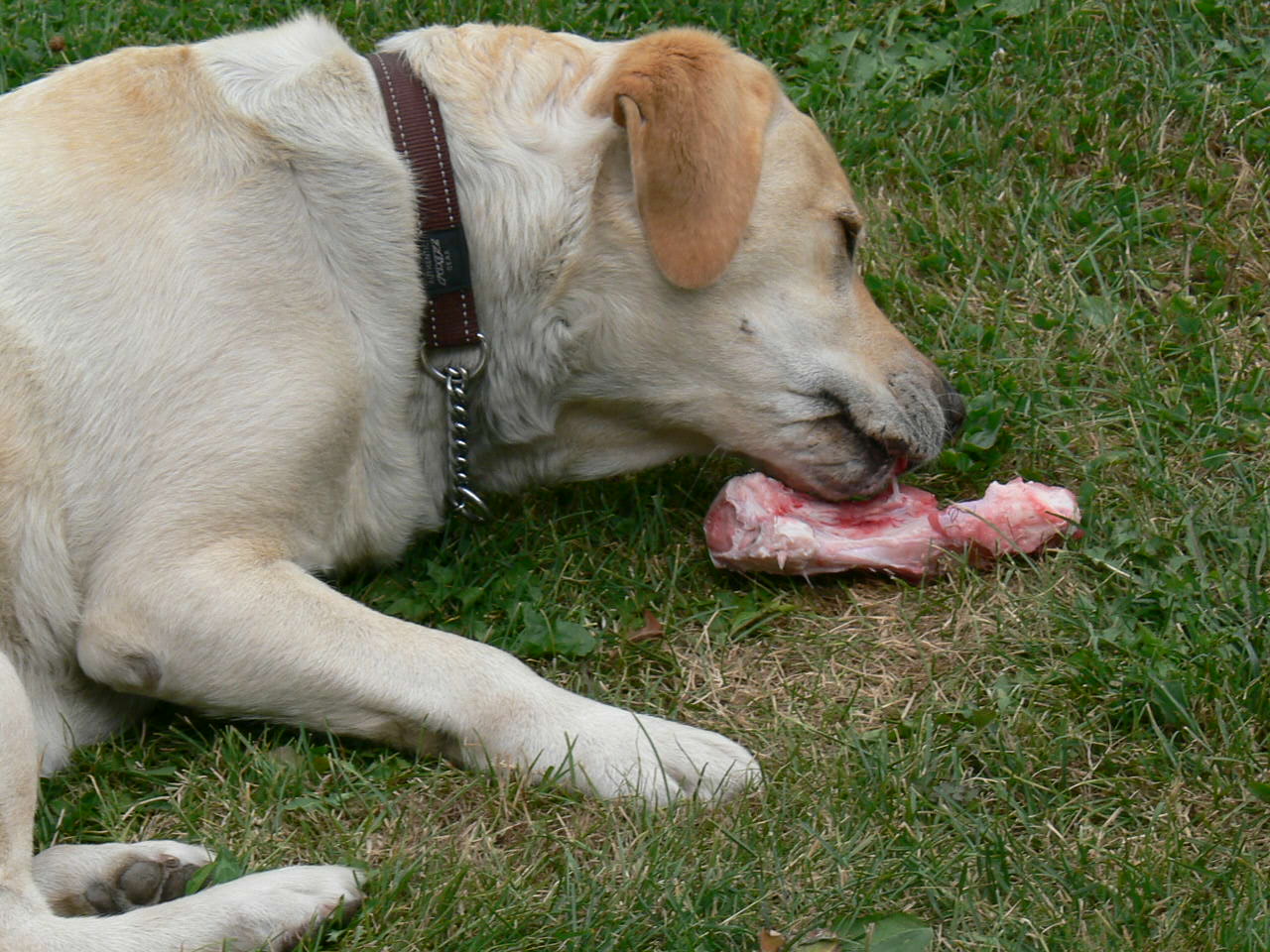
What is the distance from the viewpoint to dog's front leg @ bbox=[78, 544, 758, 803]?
3270 mm

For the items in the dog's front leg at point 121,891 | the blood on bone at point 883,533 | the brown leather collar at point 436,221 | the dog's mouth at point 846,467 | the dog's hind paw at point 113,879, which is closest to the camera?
the dog's front leg at point 121,891

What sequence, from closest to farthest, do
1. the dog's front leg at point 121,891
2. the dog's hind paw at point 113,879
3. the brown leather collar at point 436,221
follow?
the dog's front leg at point 121,891 < the dog's hind paw at point 113,879 < the brown leather collar at point 436,221

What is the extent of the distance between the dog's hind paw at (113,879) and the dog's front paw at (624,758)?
0.61 metres

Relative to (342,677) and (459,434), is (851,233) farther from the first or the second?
(342,677)

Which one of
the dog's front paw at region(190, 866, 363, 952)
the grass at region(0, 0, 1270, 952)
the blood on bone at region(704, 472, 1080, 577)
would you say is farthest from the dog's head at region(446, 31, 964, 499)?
the dog's front paw at region(190, 866, 363, 952)

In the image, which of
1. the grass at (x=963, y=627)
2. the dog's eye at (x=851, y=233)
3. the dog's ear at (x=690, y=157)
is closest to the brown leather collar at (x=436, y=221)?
the dog's ear at (x=690, y=157)

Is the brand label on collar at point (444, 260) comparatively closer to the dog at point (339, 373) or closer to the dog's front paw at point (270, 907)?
the dog at point (339, 373)

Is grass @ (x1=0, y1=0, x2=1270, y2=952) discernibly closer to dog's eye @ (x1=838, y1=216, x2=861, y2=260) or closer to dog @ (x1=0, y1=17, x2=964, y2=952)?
dog @ (x1=0, y1=17, x2=964, y2=952)

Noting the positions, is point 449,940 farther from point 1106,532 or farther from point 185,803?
point 1106,532

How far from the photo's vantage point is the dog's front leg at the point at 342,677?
327 cm

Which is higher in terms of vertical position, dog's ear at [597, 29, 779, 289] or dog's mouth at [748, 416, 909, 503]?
dog's ear at [597, 29, 779, 289]

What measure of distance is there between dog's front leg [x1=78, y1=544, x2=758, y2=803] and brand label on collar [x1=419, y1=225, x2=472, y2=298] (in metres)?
0.77

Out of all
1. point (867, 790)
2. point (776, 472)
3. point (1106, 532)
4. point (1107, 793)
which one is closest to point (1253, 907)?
point (1107, 793)

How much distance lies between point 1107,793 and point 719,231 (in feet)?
4.80
